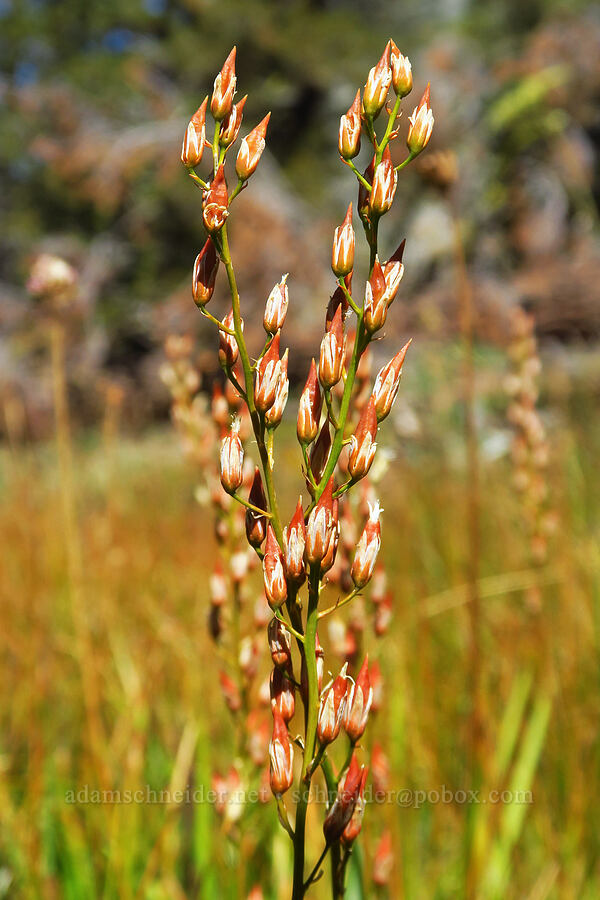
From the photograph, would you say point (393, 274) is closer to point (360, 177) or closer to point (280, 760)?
point (360, 177)

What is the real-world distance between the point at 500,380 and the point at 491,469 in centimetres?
251

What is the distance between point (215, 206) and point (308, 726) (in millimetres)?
379

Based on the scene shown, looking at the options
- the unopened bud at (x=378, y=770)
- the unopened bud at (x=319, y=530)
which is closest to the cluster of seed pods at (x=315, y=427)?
the unopened bud at (x=319, y=530)

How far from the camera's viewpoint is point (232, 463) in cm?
58

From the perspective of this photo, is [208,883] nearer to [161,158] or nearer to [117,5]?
[161,158]

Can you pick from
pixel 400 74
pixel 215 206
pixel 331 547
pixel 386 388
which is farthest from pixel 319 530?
pixel 400 74

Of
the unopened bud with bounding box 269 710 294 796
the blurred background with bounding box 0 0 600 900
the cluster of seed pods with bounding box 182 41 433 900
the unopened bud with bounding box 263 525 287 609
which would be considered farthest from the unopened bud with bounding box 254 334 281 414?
the blurred background with bounding box 0 0 600 900

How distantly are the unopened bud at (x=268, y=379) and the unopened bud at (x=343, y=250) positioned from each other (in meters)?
0.07

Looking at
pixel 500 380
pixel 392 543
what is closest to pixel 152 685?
pixel 392 543

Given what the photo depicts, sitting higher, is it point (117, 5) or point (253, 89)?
point (117, 5)

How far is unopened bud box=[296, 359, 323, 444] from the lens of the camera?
56 centimetres

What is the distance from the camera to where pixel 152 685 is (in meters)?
2.17

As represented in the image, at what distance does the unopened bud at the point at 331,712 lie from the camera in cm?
54

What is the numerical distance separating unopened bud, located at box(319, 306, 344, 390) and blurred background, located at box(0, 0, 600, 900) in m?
0.50
